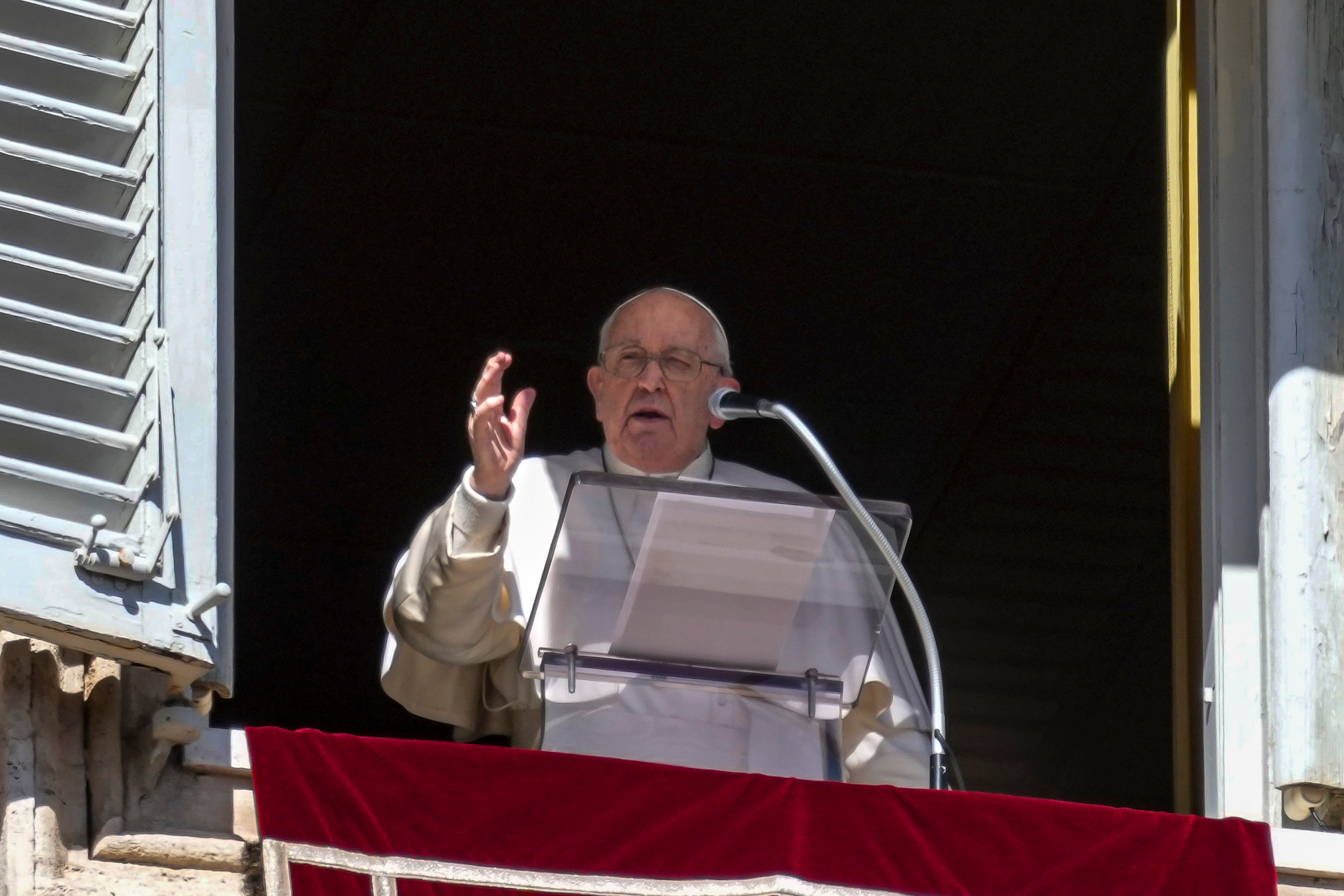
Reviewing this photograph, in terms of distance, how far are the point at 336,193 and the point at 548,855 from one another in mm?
4248

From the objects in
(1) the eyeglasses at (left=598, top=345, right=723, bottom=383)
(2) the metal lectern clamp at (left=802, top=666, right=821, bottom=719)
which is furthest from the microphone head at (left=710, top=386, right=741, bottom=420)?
(1) the eyeglasses at (left=598, top=345, right=723, bottom=383)

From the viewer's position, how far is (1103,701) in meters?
9.05

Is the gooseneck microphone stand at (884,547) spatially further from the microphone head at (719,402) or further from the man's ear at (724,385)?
the man's ear at (724,385)

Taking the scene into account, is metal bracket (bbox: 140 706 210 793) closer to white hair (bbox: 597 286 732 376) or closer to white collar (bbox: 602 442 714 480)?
white collar (bbox: 602 442 714 480)

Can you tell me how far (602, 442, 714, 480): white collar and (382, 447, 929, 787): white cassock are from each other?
4.7 inches

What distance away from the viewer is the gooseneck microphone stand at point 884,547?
11.8ft

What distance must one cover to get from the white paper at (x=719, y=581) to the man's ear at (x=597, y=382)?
3.47 ft

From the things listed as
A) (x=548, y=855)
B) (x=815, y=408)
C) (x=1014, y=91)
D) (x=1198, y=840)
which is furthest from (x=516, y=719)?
(x=815, y=408)

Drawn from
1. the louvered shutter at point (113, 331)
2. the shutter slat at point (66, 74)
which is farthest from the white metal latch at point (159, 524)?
the shutter slat at point (66, 74)

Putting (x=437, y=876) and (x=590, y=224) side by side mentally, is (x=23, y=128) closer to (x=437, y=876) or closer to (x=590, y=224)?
(x=437, y=876)

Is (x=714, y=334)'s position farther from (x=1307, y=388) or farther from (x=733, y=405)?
(x=1307, y=388)

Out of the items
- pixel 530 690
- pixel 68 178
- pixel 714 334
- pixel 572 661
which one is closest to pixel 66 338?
pixel 68 178

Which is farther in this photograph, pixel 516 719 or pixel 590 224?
pixel 590 224

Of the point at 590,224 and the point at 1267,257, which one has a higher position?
the point at 590,224
